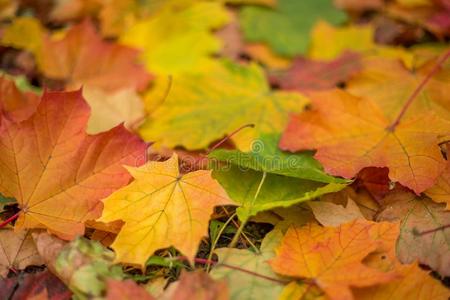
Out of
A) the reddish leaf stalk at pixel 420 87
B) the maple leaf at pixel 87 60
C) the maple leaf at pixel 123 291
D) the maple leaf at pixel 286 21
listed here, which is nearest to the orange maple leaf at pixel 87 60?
the maple leaf at pixel 87 60

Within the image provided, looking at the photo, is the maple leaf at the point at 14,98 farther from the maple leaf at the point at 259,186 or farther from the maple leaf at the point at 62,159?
the maple leaf at the point at 259,186

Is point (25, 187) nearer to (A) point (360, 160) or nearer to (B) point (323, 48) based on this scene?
(A) point (360, 160)

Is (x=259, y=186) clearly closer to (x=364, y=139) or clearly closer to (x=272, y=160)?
(x=272, y=160)

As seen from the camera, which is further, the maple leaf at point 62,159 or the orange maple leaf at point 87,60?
the orange maple leaf at point 87,60

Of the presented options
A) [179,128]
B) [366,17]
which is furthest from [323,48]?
[179,128]

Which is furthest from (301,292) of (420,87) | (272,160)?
(420,87)

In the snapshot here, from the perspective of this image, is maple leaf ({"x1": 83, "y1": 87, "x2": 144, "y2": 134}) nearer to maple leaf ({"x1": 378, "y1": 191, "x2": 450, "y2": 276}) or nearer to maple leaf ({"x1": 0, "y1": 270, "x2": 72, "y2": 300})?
maple leaf ({"x1": 0, "y1": 270, "x2": 72, "y2": 300})

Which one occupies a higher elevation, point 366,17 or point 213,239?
point 366,17
